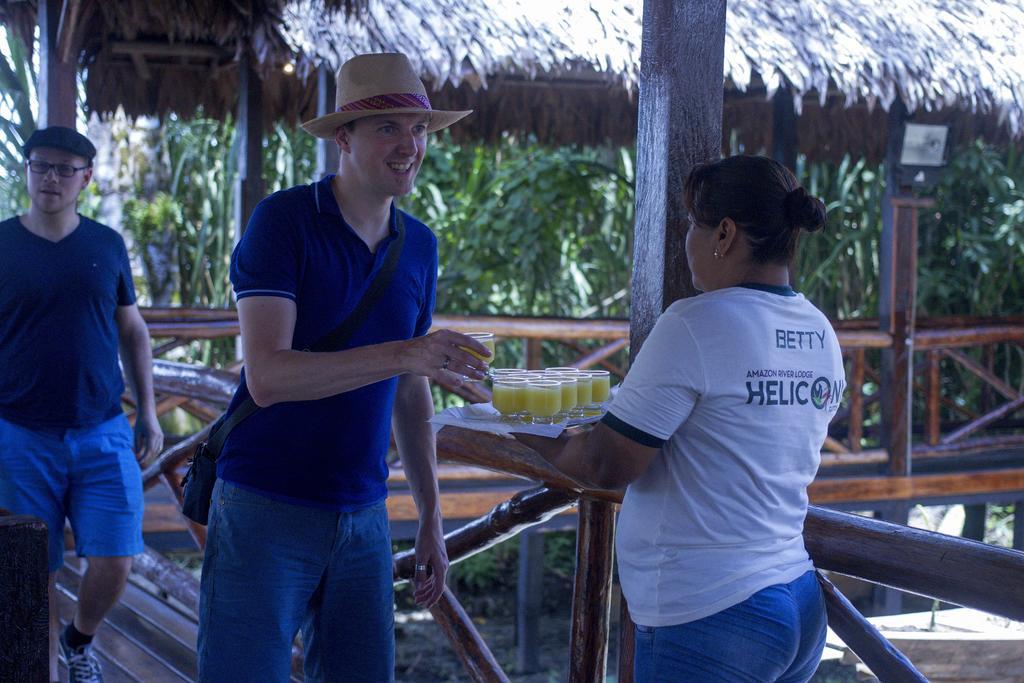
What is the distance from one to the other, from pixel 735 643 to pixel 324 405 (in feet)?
2.40

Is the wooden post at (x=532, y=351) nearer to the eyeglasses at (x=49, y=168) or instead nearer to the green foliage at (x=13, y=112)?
the eyeglasses at (x=49, y=168)

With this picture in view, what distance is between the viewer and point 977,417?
7762mm

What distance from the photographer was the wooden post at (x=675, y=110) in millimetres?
2078

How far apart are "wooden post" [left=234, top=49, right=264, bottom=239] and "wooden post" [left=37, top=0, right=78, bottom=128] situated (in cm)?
169

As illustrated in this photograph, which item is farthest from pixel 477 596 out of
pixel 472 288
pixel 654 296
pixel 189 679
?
pixel 654 296

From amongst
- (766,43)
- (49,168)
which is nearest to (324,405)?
(49,168)

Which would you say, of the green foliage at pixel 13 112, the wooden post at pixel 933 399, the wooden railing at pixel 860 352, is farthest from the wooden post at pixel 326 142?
the wooden post at pixel 933 399

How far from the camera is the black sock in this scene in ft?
9.87

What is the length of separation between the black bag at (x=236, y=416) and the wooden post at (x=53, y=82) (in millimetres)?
3486

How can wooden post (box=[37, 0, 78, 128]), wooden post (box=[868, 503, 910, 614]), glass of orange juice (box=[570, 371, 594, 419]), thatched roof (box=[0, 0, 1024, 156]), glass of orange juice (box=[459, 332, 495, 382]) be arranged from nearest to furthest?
glass of orange juice (box=[459, 332, 495, 382]) < glass of orange juice (box=[570, 371, 594, 419]) < wooden post (box=[37, 0, 78, 128]) < thatched roof (box=[0, 0, 1024, 156]) < wooden post (box=[868, 503, 910, 614])

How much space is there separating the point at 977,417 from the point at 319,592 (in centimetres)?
682

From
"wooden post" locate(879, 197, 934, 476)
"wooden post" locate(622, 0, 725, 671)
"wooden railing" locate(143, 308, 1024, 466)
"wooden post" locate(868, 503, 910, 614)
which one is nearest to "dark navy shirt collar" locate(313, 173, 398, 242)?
"wooden post" locate(622, 0, 725, 671)

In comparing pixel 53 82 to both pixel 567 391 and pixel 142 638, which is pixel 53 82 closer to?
pixel 142 638

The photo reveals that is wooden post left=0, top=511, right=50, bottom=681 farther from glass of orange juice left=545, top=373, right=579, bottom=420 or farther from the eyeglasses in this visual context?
the eyeglasses
